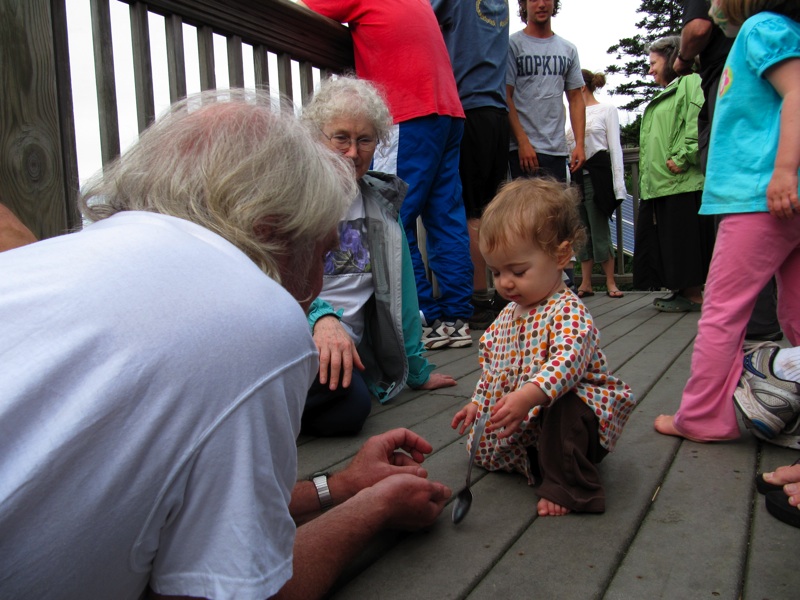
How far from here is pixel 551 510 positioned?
1599 millimetres

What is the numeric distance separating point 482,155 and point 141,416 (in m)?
3.55

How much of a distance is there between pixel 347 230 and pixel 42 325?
198 centimetres

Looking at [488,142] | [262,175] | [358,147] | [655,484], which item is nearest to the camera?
[262,175]

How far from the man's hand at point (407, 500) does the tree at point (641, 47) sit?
32.6m

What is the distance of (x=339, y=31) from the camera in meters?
3.44

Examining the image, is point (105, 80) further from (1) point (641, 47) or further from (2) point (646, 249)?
(1) point (641, 47)

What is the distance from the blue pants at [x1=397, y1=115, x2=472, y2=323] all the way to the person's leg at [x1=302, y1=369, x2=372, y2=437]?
1.38 meters

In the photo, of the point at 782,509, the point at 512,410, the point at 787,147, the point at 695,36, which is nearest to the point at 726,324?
the point at 787,147

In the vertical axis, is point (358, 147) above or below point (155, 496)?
above

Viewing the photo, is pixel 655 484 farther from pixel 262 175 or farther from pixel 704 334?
pixel 262 175

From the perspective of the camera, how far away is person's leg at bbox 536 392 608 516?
5.22ft

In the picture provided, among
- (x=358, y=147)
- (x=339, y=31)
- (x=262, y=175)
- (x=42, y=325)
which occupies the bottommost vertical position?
(x=42, y=325)

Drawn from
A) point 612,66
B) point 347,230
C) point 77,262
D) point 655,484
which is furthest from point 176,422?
point 612,66

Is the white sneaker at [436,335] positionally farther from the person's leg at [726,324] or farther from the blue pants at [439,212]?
the person's leg at [726,324]
